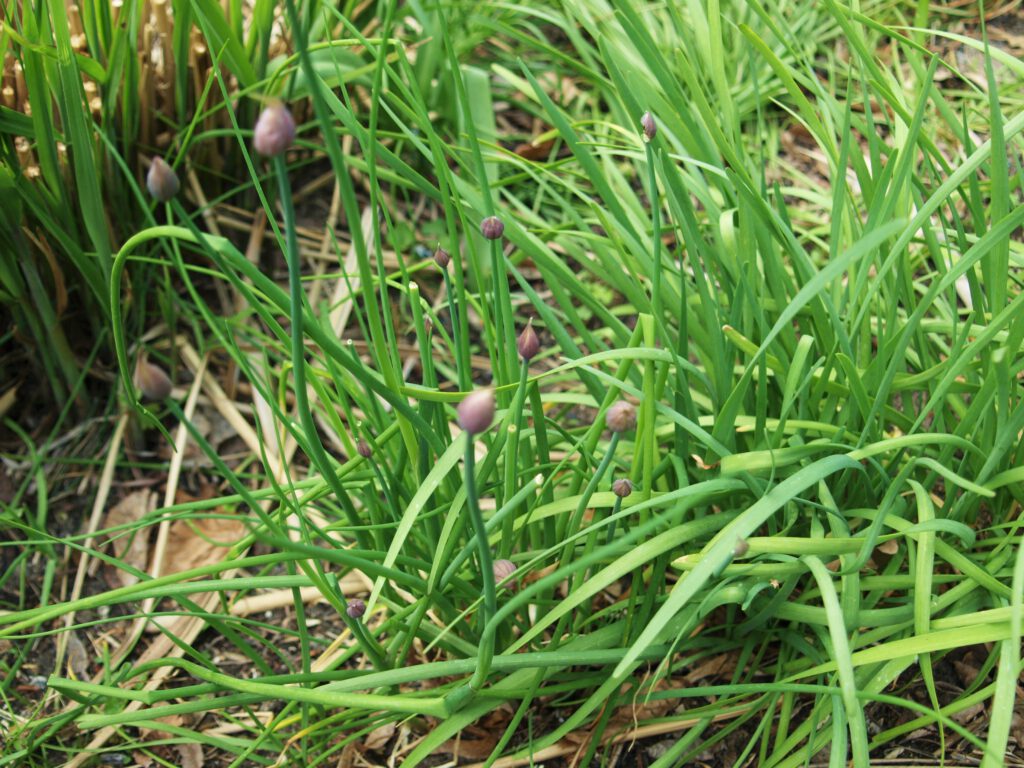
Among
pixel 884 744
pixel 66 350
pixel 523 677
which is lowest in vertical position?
pixel 884 744

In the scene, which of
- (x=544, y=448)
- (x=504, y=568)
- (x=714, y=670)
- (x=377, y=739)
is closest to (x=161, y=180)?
(x=504, y=568)

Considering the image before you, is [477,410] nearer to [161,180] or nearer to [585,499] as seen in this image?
[161,180]

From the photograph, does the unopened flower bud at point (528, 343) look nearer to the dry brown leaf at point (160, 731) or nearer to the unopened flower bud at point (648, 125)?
the unopened flower bud at point (648, 125)

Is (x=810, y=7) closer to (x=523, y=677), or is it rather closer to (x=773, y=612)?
(x=773, y=612)

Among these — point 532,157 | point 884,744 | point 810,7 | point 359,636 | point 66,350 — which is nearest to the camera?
point 359,636

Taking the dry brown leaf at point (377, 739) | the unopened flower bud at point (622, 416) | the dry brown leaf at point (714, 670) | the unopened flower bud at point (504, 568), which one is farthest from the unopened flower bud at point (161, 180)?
the dry brown leaf at point (714, 670)

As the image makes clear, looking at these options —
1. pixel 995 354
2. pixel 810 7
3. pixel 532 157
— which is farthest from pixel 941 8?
pixel 995 354

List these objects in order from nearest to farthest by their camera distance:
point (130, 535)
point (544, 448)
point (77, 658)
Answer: point (544, 448) → point (77, 658) → point (130, 535)
